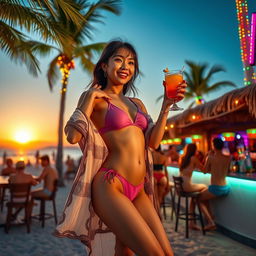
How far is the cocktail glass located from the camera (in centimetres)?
154

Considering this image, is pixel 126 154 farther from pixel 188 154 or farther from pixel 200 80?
pixel 200 80

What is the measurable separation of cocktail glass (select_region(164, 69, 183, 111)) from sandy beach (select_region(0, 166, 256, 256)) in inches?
120

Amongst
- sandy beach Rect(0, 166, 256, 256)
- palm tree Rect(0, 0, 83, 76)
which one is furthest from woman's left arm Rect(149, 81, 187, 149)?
palm tree Rect(0, 0, 83, 76)

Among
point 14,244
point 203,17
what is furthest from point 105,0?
point 14,244

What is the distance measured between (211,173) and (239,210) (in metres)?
0.79

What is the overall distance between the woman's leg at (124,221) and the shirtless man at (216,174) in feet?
12.4

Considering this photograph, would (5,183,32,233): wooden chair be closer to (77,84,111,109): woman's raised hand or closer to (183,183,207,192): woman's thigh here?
(183,183,207,192): woman's thigh

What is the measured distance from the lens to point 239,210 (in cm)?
435

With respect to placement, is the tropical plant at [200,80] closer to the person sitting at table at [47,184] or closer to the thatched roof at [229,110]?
the thatched roof at [229,110]

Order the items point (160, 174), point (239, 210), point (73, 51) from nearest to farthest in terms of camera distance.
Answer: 1. point (239, 210)
2. point (160, 174)
3. point (73, 51)

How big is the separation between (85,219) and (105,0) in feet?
35.9

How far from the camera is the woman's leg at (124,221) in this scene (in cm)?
121

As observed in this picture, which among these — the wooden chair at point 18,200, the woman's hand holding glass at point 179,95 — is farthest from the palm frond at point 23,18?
the woman's hand holding glass at point 179,95

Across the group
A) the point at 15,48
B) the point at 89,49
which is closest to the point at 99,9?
the point at 89,49
